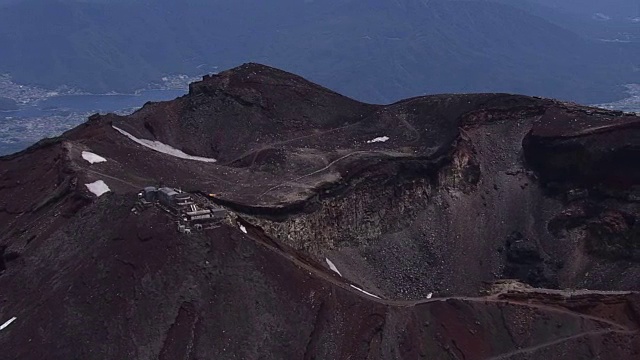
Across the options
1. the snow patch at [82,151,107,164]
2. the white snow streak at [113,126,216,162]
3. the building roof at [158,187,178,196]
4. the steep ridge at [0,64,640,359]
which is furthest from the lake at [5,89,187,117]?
the building roof at [158,187,178,196]

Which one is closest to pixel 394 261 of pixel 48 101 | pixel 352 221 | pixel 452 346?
pixel 352 221

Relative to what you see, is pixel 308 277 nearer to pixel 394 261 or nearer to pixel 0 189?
pixel 394 261

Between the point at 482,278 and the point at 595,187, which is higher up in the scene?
the point at 595,187

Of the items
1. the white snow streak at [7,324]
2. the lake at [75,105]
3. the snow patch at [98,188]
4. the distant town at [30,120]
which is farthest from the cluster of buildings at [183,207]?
the lake at [75,105]

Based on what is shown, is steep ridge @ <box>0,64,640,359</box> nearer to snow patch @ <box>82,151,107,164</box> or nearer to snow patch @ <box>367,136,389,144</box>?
snow patch @ <box>367,136,389,144</box>

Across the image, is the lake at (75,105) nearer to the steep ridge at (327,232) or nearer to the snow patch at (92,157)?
the steep ridge at (327,232)

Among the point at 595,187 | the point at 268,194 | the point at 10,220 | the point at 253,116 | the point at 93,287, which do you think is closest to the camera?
the point at 93,287
